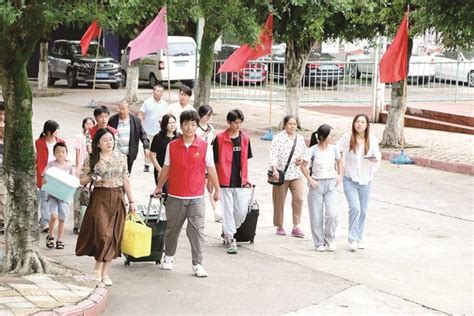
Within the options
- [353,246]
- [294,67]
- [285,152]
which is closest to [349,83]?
[294,67]

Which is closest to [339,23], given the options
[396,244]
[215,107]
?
[215,107]

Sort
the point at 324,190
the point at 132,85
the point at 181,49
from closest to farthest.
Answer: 1. the point at 324,190
2. the point at 132,85
3. the point at 181,49

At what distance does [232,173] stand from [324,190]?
1117mm

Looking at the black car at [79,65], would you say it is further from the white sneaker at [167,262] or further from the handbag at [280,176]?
the white sneaker at [167,262]

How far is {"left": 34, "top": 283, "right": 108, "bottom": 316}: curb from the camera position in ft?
24.9

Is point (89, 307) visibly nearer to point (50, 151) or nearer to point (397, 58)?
point (50, 151)

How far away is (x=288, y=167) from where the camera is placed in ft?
37.7

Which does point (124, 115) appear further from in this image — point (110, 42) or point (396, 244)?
point (110, 42)

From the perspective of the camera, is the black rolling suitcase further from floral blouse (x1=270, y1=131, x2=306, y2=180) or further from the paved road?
floral blouse (x1=270, y1=131, x2=306, y2=180)

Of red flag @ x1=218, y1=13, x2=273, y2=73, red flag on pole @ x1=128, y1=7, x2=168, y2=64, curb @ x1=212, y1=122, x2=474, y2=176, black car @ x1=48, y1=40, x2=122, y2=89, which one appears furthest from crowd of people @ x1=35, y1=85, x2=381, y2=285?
black car @ x1=48, y1=40, x2=122, y2=89

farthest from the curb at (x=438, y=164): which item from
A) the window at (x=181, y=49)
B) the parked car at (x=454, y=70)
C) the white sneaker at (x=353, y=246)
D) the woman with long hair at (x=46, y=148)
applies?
the window at (x=181, y=49)

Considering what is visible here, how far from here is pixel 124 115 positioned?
43.2 ft

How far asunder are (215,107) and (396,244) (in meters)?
17.5

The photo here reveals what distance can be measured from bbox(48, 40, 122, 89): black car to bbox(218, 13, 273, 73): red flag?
14041 mm
